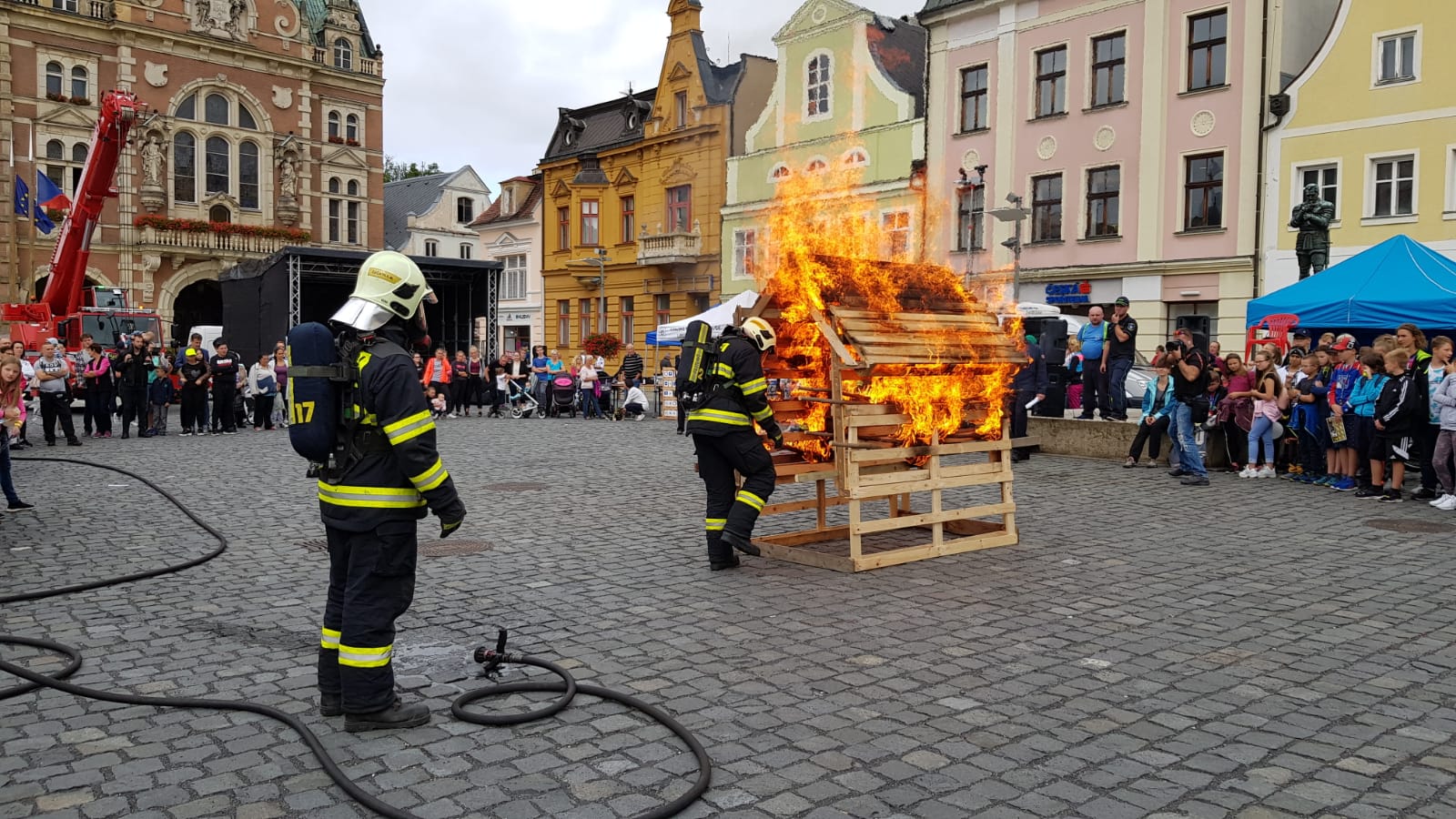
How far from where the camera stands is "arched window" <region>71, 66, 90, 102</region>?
44781mm

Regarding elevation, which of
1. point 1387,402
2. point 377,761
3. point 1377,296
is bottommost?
point 377,761

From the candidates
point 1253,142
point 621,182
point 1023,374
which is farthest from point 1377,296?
point 621,182

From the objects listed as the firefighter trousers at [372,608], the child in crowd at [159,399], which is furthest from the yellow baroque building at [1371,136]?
the firefighter trousers at [372,608]

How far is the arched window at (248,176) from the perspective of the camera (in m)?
48.9

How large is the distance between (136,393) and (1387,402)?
19397mm

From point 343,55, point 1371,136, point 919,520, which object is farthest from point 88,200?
point 343,55

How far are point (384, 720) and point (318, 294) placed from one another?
100ft

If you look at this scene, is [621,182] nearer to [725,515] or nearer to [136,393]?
[136,393]

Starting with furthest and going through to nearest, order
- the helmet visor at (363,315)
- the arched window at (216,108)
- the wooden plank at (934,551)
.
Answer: the arched window at (216,108)
the wooden plank at (934,551)
the helmet visor at (363,315)

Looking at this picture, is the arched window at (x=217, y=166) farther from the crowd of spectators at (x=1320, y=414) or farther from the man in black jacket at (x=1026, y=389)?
the crowd of spectators at (x=1320, y=414)

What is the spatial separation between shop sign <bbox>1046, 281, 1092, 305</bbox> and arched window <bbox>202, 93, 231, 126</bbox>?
37.2 m

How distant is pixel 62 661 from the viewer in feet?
18.8

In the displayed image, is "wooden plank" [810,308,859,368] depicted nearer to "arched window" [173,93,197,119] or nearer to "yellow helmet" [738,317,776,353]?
"yellow helmet" [738,317,776,353]

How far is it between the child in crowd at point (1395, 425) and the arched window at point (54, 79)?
49031 millimetres
